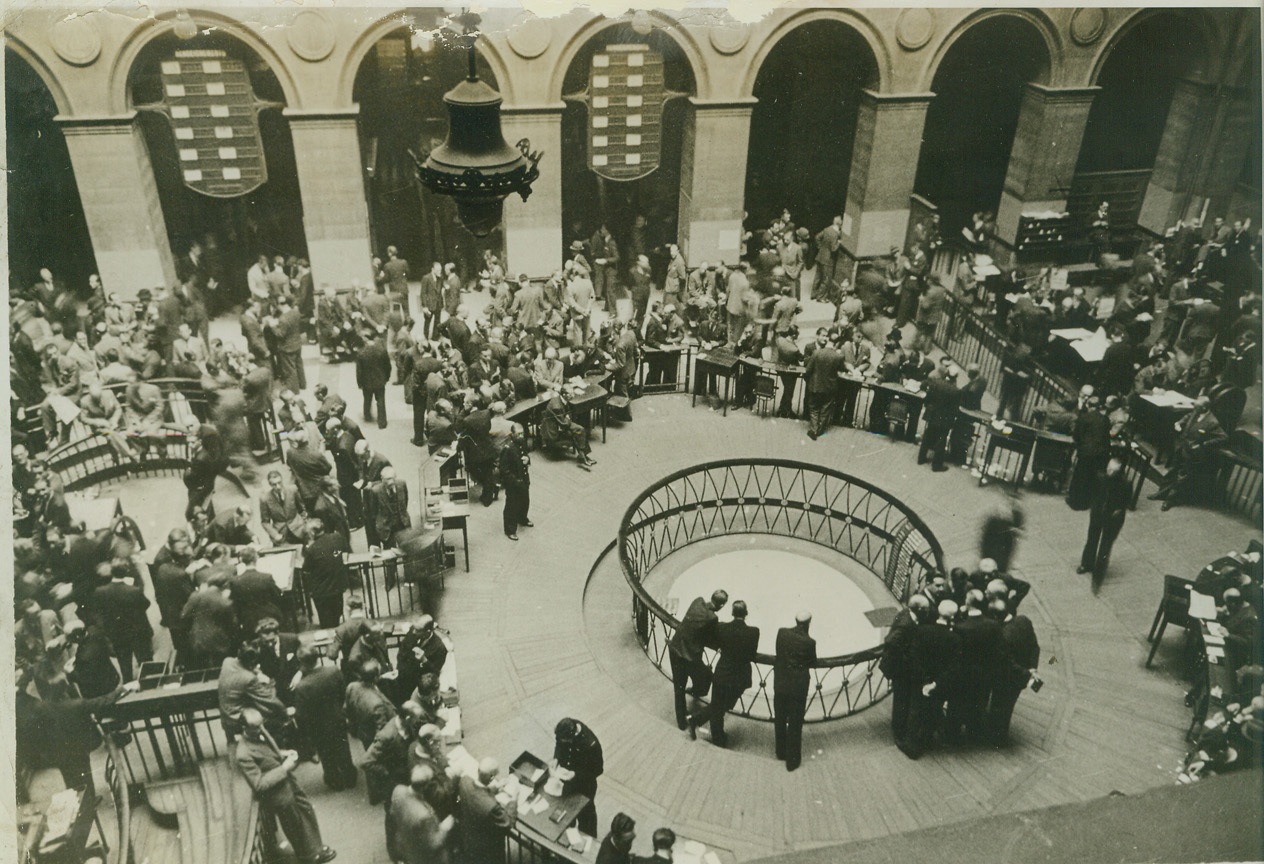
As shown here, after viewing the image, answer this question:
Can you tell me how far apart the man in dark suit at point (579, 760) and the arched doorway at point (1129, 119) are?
57.7 ft

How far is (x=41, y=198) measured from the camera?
17406 mm

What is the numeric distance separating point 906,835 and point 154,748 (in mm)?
6763

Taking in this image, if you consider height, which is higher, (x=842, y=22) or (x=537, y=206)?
(x=842, y=22)

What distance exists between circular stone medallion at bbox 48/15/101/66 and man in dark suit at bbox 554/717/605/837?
46.6ft

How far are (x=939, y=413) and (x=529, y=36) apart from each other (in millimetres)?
9764

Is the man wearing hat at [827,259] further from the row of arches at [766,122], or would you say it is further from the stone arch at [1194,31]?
the stone arch at [1194,31]

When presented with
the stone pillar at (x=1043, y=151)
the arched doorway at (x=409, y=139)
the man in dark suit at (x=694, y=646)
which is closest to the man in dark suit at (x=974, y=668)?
the man in dark suit at (x=694, y=646)

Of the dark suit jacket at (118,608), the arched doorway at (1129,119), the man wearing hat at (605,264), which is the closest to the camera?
the dark suit jacket at (118,608)

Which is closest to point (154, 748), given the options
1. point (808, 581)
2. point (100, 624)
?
point (100, 624)

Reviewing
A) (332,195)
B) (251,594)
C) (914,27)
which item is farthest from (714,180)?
(251,594)

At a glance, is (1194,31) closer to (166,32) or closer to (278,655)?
(166,32)

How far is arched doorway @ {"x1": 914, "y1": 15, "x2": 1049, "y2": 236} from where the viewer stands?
19031 millimetres

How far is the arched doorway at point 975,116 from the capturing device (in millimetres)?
19031

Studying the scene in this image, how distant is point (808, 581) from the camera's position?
11.9 meters
